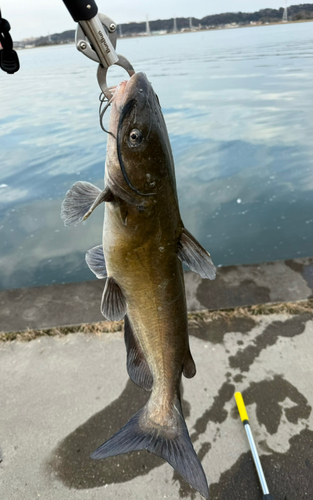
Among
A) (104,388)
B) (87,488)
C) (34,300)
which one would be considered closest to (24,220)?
(34,300)

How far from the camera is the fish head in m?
1.24

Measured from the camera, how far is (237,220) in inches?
276

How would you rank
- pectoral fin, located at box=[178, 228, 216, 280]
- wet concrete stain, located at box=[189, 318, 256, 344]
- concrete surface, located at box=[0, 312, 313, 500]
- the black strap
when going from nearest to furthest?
pectoral fin, located at box=[178, 228, 216, 280]
the black strap
concrete surface, located at box=[0, 312, 313, 500]
wet concrete stain, located at box=[189, 318, 256, 344]

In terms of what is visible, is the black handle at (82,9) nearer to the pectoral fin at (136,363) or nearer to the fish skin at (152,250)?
the fish skin at (152,250)

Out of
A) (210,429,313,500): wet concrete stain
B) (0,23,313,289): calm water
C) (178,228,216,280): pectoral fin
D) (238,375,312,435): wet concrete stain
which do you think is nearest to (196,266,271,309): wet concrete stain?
(238,375,312,435): wet concrete stain

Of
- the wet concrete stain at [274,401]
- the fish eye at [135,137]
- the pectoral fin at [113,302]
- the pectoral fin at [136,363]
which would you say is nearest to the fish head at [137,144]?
the fish eye at [135,137]

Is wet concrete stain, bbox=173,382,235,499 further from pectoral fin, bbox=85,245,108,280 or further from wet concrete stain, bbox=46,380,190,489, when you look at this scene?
pectoral fin, bbox=85,245,108,280

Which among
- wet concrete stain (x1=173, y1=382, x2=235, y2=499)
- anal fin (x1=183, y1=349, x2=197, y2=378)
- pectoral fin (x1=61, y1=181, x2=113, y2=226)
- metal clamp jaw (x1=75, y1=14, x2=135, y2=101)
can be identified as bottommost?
wet concrete stain (x1=173, y1=382, x2=235, y2=499)

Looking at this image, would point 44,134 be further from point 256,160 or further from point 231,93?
point 231,93

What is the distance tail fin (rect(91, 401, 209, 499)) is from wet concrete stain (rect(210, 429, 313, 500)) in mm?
1143

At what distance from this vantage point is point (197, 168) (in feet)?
29.9

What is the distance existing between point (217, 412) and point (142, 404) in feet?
2.17

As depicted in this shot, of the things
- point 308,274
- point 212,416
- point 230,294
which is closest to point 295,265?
point 308,274

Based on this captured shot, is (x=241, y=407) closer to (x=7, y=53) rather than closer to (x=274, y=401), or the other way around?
(x=274, y=401)
